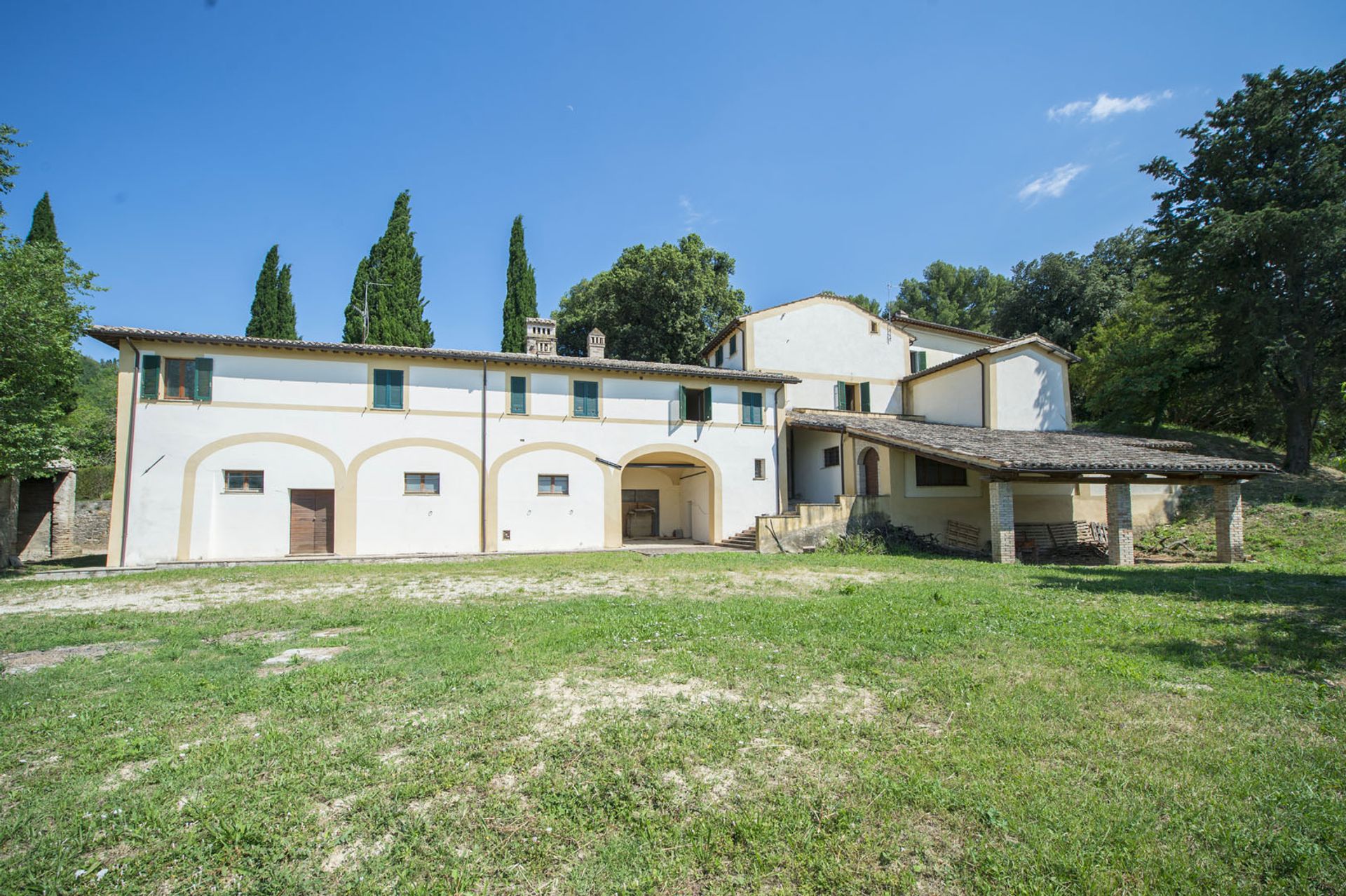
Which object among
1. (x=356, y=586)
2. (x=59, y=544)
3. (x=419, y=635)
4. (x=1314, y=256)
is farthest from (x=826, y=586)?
(x=59, y=544)

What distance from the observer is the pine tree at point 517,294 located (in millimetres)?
37812

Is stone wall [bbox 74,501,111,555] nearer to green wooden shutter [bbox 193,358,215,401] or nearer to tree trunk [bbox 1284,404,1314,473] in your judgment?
green wooden shutter [bbox 193,358,215,401]

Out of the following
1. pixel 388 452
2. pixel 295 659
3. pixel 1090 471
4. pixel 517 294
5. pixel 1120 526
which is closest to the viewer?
pixel 295 659

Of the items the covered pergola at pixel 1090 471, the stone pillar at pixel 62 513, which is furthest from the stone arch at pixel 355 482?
the covered pergola at pixel 1090 471

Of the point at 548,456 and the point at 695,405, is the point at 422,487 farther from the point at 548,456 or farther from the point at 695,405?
Result: the point at 695,405

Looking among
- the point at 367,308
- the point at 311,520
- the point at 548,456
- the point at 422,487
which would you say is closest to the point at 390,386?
the point at 422,487

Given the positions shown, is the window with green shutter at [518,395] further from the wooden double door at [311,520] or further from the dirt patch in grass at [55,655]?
the dirt patch in grass at [55,655]

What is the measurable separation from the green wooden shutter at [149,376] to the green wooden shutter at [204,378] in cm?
94

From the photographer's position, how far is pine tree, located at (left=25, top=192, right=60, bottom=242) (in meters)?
29.7

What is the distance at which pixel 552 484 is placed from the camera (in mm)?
20516

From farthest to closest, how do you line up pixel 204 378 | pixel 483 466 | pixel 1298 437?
pixel 1298 437, pixel 483 466, pixel 204 378

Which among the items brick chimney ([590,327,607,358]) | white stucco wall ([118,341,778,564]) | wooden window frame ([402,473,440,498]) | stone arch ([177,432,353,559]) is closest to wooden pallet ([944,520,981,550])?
white stucco wall ([118,341,778,564])

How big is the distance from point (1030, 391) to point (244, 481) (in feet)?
91.5

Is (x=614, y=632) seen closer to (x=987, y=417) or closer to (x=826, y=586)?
(x=826, y=586)
